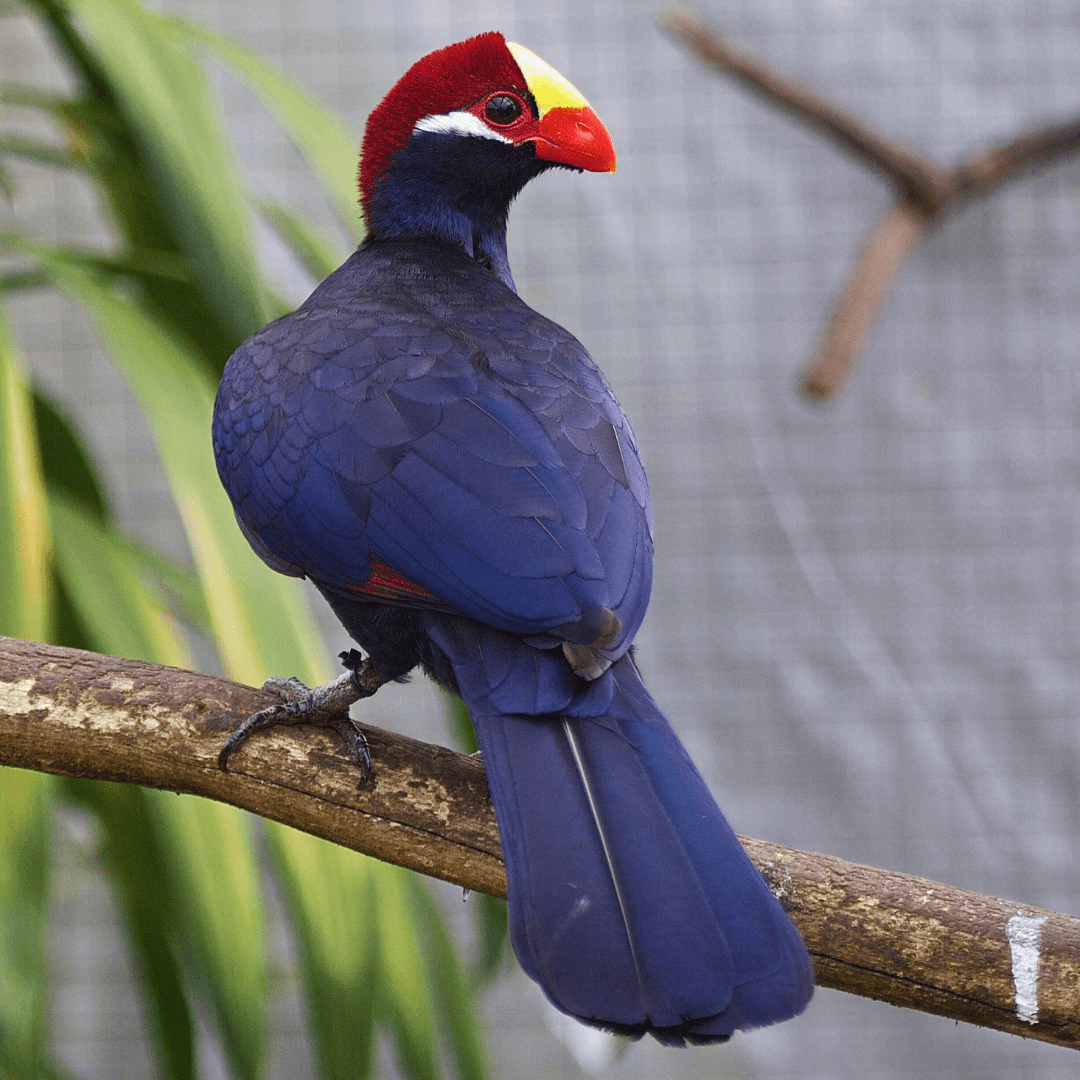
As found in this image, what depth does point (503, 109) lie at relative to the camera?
116 centimetres

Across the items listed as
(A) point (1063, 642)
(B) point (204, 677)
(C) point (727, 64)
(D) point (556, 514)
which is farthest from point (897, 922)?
(C) point (727, 64)

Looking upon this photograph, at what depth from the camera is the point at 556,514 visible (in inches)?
33.0

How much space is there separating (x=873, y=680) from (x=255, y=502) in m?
1.38

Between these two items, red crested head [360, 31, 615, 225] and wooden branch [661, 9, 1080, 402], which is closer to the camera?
red crested head [360, 31, 615, 225]

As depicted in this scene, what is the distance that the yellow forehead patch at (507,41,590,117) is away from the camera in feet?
3.77

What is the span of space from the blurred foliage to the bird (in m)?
0.24

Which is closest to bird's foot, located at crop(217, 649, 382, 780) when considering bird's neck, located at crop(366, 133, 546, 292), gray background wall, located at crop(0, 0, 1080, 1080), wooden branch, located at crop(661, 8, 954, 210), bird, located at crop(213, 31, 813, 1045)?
bird, located at crop(213, 31, 813, 1045)

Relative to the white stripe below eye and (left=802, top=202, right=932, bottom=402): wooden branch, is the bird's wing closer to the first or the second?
the white stripe below eye

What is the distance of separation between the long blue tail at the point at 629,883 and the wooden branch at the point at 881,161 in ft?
4.26

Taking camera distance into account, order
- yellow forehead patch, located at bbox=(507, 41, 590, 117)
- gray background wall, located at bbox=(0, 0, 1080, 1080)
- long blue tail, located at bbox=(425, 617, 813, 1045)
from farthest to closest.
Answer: gray background wall, located at bbox=(0, 0, 1080, 1080)
yellow forehead patch, located at bbox=(507, 41, 590, 117)
long blue tail, located at bbox=(425, 617, 813, 1045)

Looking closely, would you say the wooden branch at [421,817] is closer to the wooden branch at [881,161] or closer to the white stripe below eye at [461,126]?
the white stripe below eye at [461,126]

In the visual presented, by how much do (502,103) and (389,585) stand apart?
1.81 feet

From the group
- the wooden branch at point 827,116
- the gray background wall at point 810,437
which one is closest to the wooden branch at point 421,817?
the gray background wall at point 810,437

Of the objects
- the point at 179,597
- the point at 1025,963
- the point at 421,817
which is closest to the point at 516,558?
the point at 421,817
